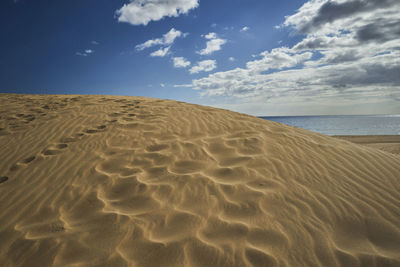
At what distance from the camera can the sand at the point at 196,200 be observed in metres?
1.90

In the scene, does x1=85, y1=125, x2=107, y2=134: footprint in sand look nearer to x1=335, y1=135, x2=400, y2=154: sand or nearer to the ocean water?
x1=335, y1=135, x2=400, y2=154: sand

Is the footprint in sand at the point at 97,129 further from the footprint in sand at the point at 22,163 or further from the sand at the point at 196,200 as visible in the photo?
the footprint in sand at the point at 22,163

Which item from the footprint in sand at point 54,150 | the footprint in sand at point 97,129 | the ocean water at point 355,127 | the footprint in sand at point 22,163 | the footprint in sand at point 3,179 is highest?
the footprint in sand at point 97,129

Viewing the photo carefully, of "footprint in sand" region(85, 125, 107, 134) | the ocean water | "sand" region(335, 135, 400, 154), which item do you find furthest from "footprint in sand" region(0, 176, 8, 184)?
the ocean water

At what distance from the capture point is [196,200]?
8.43 feet

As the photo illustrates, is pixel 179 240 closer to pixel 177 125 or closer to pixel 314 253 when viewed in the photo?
pixel 314 253

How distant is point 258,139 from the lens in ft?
13.8

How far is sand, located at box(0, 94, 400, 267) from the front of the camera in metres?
1.90

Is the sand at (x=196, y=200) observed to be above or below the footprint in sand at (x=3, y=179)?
above

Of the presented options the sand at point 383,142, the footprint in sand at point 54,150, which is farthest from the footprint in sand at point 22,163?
the sand at point 383,142

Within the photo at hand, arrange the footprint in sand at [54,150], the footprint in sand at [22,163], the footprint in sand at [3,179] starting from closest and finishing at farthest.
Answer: the footprint in sand at [3,179] → the footprint in sand at [22,163] → the footprint in sand at [54,150]

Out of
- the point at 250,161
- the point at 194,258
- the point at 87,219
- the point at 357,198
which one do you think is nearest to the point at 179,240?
the point at 194,258

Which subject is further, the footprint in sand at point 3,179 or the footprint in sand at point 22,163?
the footprint in sand at point 22,163

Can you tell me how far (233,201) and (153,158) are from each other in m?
1.79
